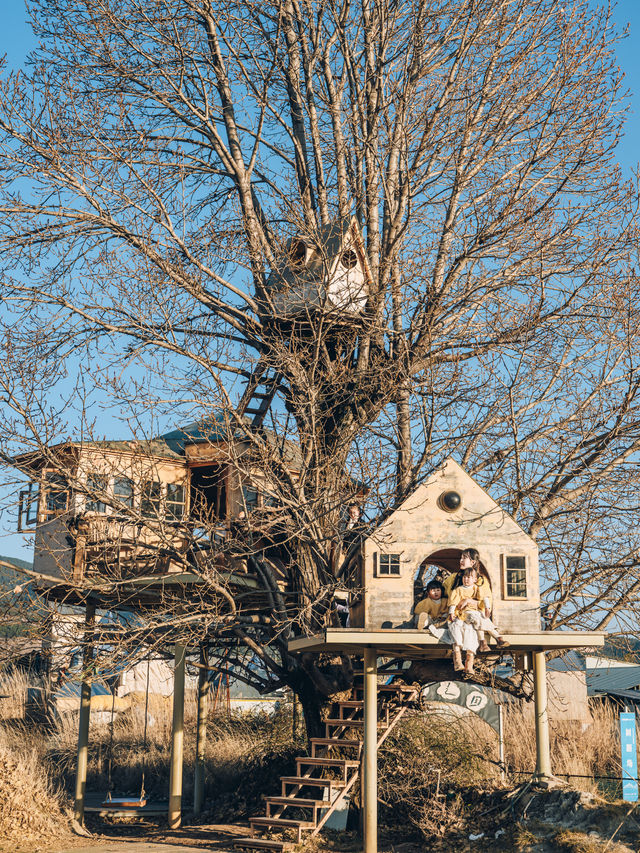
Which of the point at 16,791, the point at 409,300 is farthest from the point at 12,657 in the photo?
the point at 409,300

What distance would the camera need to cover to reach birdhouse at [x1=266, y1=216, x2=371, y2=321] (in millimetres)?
15727

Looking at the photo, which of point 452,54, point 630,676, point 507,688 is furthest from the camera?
point 630,676

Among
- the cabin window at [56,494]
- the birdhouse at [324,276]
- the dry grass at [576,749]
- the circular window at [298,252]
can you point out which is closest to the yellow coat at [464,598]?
the birdhouse at [324,276]

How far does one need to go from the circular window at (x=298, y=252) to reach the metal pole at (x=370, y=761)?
7.29 metres

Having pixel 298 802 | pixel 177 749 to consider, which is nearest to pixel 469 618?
pixel 298 802

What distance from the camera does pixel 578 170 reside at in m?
16.9

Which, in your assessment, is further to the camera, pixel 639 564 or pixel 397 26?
pixel 397 26

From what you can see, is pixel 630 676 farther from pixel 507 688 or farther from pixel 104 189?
pixel 104 189

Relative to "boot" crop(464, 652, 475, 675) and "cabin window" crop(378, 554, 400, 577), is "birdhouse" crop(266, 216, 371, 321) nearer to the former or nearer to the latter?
"cabin window" crop(378, 554, 400, 577)

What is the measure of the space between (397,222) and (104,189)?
4.86 m

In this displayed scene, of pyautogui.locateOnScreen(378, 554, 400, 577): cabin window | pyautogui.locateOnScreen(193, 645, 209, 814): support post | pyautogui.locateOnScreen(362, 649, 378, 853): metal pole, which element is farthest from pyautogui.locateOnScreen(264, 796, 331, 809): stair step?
pyautogui.locateOnScreen(193, 645, 209, 814): support post

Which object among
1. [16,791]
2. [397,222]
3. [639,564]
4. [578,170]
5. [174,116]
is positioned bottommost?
[16,791]

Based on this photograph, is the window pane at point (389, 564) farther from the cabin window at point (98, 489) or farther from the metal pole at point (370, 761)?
the cabin window at point (98, 489)

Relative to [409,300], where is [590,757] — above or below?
below
